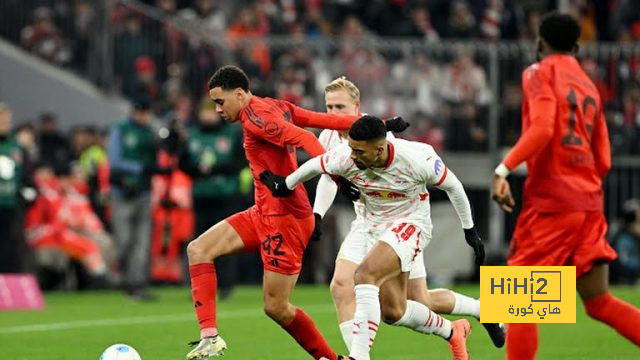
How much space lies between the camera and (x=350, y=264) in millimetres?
11008

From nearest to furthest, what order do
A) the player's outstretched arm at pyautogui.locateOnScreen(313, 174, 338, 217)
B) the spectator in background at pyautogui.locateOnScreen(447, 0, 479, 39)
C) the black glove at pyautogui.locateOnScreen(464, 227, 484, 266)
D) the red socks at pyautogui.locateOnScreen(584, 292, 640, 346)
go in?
the red socks at pyautogui.locateOnScreen(584, 292, 640, 346)
the black glove at pyautogui.locateOnScreen(464, 227, 484, 266)
the player's outstretched arm at pyautogui.locateOnScreen(313, 174, 338, 217)
the spectator in background at pyautogui.locateOnScreen(447, 0, 479, 39)

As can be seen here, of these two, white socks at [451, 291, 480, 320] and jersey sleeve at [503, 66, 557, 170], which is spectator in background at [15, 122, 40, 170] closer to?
white socks at [451, 291, 480, 320]

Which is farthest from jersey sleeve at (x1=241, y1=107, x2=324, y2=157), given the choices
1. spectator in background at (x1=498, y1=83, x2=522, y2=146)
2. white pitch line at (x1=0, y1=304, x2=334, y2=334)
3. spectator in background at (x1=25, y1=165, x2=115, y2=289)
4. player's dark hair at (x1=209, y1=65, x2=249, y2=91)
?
spectator in background at (x1=498, y1=83, x2=522, y2=146)

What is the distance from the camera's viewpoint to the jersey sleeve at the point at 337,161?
10.2 meters

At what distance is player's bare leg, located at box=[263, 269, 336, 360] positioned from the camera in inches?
429

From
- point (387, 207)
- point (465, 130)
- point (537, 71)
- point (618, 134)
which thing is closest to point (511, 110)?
point (465, 130)

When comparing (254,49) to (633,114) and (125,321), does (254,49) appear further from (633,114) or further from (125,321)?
(125,321)

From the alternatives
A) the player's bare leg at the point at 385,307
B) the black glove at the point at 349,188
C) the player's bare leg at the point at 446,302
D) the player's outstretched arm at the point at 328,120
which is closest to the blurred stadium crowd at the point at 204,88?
the player's bare leg at the point at 446,302

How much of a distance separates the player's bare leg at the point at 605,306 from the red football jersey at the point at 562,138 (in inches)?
16.7

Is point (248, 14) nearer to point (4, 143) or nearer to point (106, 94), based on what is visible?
point (106, 94)

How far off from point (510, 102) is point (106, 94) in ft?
20.6

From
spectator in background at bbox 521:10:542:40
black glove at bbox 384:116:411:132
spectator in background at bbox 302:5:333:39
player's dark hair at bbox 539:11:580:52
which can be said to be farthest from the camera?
spectator in background at bbox 302:5:333:39

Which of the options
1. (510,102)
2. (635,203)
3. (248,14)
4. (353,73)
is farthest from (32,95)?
(635,203)

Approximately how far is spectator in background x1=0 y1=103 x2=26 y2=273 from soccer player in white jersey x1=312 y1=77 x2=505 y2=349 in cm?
764
